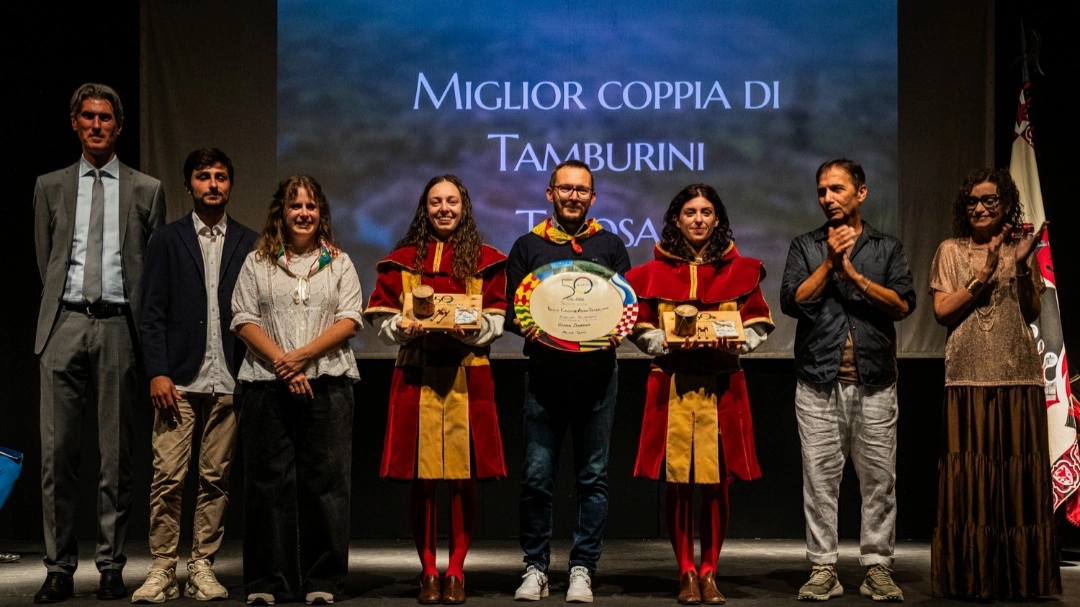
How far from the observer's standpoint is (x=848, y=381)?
4.17 m

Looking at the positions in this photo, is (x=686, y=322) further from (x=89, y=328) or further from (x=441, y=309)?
(x=89, y=328)

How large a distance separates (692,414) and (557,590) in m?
0.88

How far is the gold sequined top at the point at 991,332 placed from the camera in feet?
13.8

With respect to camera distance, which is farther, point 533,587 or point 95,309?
point 95,309

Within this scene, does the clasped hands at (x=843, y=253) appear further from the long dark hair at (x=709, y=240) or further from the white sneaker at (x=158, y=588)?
the white sneaker at (x=158, y=588)

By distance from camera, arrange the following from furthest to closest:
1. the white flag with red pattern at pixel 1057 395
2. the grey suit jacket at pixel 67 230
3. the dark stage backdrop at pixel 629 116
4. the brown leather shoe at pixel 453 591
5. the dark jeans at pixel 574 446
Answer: the dark stage backdrop at pixel 629 116, the white flag with red pattern at pixel 1057 395, the grey suit jacket at pixel 67 230, the dark jeans at pixel 574 446, the brown leather shoe at pixel 453 591

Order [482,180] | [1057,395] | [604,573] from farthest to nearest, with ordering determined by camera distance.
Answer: [482,180]
[1057,395]
[604,573]

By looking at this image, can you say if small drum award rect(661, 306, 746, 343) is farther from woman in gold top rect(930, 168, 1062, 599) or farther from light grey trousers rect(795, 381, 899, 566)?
woman in gold top rect(930, 168, 1062, 599)

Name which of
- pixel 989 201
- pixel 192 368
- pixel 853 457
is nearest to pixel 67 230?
pixel 192 368

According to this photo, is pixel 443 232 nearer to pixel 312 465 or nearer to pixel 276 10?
pixel 312 465

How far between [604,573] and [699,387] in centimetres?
114

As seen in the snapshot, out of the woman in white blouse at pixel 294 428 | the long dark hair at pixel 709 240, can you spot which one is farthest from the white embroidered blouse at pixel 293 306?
the long dark hair at pixel 709 240

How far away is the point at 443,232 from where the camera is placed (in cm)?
419

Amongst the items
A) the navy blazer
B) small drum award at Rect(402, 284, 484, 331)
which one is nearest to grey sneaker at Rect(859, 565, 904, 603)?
small drum award at Rect(402, 284, 484, 331)
